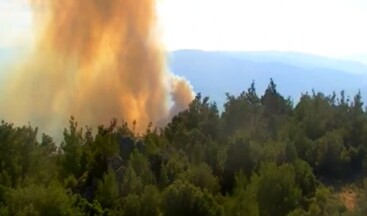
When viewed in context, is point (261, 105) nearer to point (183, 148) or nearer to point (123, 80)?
point (183, 148)

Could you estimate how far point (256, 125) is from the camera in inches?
1257

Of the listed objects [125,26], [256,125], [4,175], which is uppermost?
[125,26]

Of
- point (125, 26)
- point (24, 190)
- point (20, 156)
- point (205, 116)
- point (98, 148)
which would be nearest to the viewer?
point (24, 190)

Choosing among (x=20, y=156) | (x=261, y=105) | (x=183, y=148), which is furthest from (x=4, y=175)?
(x=261, y=105)

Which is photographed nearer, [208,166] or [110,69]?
[208,166]

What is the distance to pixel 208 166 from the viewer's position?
1025 inches

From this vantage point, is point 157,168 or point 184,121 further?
point 184,121

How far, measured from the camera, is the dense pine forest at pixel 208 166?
2031cm

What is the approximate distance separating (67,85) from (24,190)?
56088 millimetres

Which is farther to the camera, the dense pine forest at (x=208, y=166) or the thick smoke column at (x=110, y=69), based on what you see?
the thick smoke column at (x=110, y=69)

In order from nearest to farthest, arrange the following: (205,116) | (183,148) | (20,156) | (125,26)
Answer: (20,156) < (183,148) < (205,116) < (125,26)

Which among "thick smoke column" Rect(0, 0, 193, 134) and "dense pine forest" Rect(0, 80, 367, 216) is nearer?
"dense pine forest" Rect(0, 80, 367, 216)

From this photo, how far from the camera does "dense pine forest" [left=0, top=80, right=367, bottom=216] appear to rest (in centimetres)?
2031

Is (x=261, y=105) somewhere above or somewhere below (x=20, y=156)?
above
